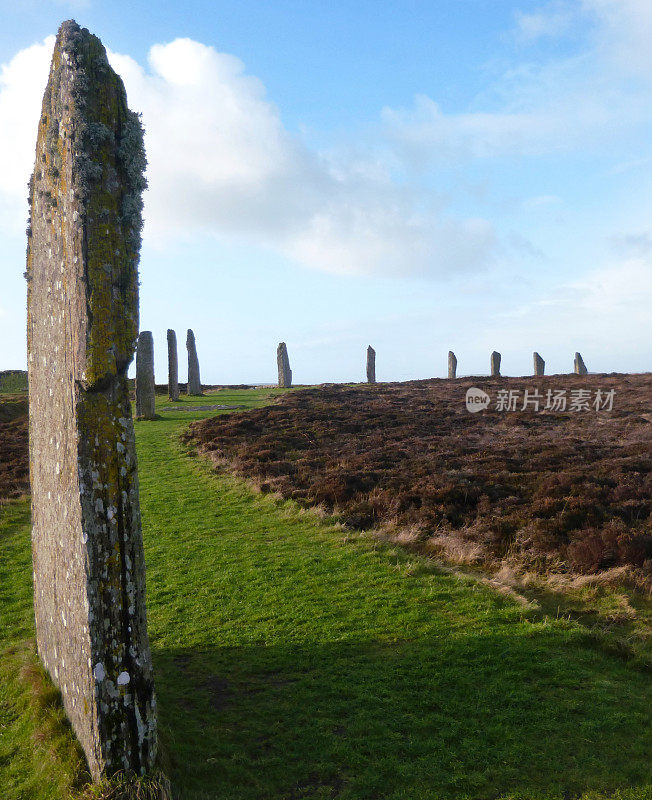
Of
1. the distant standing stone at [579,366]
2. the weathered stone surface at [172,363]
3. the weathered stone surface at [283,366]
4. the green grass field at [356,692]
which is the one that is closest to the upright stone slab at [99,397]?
the green grass field at [356,692]

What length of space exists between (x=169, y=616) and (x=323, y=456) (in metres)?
10.3

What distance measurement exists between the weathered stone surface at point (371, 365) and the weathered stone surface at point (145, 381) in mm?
21145

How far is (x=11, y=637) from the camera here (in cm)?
864

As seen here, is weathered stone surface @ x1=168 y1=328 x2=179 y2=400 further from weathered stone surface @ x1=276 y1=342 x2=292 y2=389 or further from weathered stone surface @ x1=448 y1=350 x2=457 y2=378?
weathered stone surface @ x1=448 y1=350 x2=457 y2=378

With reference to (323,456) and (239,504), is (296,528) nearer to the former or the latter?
(239,504)

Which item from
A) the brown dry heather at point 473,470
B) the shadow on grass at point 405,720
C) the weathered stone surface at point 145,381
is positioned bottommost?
the shadow on grass at point 405,720

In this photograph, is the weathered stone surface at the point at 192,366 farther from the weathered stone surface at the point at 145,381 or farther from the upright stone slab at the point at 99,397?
the upright stone slab at the point at 99,397

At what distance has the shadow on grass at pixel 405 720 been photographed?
5.42 metres

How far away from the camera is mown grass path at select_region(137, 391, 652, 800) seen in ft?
18.1

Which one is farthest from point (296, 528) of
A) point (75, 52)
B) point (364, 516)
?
point (75, 52)

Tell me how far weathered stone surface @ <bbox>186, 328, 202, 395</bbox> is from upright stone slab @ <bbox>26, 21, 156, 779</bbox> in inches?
1325

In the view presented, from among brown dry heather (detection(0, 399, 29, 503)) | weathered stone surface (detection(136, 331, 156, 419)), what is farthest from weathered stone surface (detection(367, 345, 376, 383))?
brown dry heather (detection(0, 399, 29, 503))

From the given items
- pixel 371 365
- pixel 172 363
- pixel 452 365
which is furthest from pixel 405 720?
pixel 452 365

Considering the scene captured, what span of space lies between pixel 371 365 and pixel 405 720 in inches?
1637
